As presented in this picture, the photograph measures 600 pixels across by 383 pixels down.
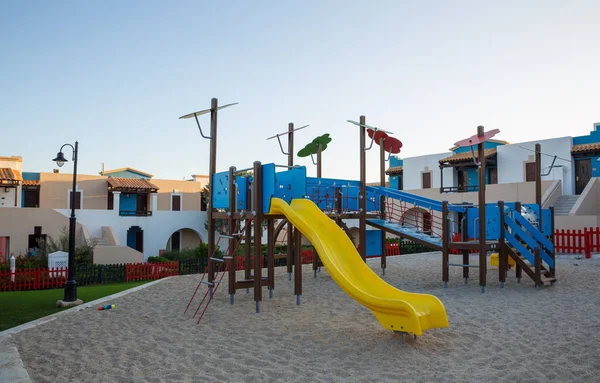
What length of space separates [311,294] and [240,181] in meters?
3.63

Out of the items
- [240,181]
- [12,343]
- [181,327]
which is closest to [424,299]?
[181,327]

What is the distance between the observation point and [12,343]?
7129mm

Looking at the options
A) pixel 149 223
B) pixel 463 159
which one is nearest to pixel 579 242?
pixel 463 159

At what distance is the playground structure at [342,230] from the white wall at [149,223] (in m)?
17.8

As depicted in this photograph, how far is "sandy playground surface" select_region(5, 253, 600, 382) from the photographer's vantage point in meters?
5.82

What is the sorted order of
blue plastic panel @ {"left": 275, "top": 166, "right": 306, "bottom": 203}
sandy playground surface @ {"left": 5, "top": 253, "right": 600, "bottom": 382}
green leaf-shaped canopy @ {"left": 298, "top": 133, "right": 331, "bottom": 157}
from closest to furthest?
1. sandy playground surface @ {"left": 5, "top": 253, "right": 600, "bottom": 382}
2. blue plastic panel @ {"left": 275, "top": 166, "right": 306, "bottom": 203}
3. green leaf-shaped canopy @ {"left": 298, "top": 133, "right": 331, "bottom": 157}

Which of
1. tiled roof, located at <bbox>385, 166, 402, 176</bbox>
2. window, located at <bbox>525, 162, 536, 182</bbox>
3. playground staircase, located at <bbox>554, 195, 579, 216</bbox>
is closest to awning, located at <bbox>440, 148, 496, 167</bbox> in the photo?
window, located at <bbox>525, 162, 536, 182</bbox>

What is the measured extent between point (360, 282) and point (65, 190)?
107ft

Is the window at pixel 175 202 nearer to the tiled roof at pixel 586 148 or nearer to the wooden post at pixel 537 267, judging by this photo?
the tiled roof at pixel 586 148

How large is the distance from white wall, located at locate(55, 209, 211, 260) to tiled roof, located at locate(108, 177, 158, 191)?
6814 millimetres

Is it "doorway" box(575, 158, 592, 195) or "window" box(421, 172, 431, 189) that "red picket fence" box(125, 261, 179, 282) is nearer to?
"window" box(421, 172, 431, 189)

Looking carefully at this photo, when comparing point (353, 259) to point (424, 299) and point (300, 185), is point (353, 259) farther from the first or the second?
point (300, 185)

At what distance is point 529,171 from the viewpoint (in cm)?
2964

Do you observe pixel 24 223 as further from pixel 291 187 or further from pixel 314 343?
pixel 314 343
